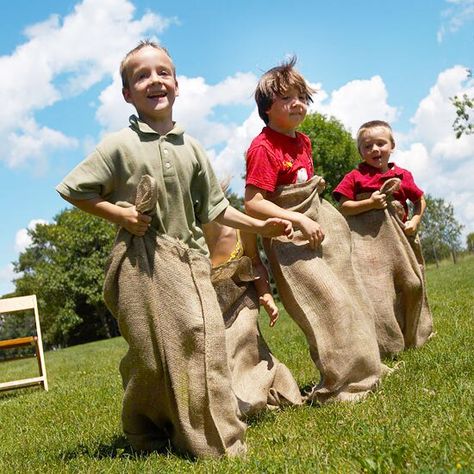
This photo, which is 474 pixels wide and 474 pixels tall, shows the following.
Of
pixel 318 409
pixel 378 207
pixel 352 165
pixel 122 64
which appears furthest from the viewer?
pixel 352 165

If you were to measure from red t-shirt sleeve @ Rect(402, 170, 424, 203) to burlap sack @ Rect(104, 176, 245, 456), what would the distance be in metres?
3.58

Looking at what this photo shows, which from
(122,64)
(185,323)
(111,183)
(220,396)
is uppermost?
(122,64)

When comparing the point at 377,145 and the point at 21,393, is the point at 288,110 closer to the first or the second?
the point at 377,145

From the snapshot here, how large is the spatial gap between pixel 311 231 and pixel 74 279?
4379 centimetres

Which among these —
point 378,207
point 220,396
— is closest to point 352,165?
point 378,207

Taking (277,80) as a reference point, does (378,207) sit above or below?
below

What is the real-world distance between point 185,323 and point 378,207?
3.17m

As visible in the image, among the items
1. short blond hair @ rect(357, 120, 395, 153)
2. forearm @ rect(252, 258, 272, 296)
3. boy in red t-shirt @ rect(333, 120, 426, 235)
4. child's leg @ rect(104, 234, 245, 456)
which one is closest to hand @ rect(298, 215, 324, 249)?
forearm @ rect(252, 258, 272, 296)

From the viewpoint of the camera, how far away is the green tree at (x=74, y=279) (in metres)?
46.8

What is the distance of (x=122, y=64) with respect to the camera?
4059mm

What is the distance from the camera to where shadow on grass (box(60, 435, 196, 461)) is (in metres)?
3.87

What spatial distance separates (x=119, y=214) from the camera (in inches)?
147

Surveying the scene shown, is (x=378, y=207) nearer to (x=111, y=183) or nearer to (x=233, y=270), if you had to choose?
(x=233, y=270)

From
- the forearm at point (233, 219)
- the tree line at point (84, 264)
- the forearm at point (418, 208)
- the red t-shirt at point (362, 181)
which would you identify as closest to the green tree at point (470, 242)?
the tree line at point (84, 264)
